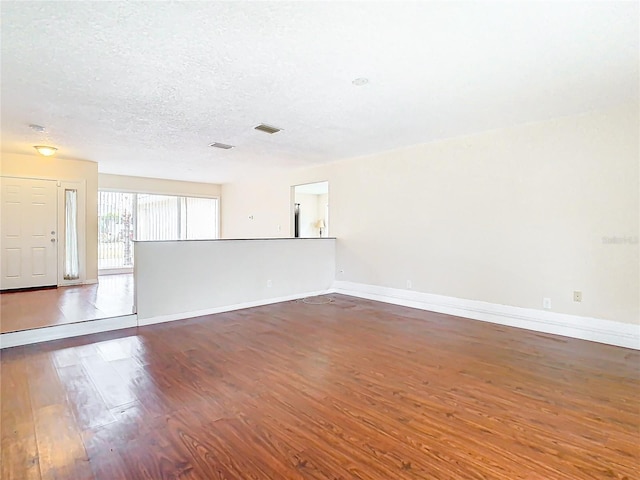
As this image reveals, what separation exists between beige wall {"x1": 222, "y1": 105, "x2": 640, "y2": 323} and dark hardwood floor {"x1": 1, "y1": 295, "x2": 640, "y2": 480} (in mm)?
740

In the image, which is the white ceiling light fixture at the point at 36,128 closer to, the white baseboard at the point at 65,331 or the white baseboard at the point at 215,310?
the white baseboard at the point at 65,331

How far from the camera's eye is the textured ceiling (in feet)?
6.73

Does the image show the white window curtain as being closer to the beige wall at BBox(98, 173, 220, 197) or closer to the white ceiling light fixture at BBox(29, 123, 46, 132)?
the beige wall at BBox(98, 173, 220, 197)

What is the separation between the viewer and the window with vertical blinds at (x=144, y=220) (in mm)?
8117

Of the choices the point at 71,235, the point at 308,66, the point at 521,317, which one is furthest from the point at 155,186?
the point at 521,317

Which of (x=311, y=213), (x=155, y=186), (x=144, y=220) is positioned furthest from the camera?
(x=311, y=213)

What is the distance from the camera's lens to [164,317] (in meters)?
4.35

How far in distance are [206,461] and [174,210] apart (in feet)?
28.1

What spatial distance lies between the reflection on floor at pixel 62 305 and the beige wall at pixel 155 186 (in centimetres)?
280

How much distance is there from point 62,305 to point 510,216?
611 centimetres

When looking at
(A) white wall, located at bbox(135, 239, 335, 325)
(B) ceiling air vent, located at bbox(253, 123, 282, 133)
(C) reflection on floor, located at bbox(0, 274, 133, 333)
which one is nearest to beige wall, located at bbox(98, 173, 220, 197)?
(C) reflection on floor, located at bbox(0, 274, 133, 333)

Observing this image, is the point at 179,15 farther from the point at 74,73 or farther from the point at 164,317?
the point at 164,317

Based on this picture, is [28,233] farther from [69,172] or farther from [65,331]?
[65,331]

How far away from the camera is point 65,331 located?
3693mm
